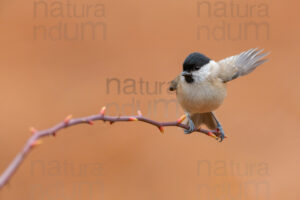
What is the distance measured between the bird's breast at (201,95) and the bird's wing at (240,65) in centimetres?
11

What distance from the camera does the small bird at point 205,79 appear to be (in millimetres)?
2238

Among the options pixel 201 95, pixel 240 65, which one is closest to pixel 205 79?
pixel 201 95

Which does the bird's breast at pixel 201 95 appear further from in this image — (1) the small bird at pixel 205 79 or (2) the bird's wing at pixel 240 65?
(2) the bird's wing at pixel 240 65

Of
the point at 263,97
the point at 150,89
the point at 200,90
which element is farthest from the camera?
the point at 263,97

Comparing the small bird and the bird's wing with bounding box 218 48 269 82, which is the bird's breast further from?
the bird's wing with bounding box 218 48 269 82

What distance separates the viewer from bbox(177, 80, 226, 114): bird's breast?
2.24 meters

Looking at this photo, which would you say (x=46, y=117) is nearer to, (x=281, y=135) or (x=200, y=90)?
(x=200, y=90)

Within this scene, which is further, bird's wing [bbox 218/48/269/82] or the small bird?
bird's wing [bbox 218/48/269/82]

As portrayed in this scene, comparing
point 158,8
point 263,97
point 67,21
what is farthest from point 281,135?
point 67,21

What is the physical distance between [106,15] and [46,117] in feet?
3.88

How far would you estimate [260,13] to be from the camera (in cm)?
386

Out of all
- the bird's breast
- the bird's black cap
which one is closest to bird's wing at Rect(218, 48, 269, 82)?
the bird's breast

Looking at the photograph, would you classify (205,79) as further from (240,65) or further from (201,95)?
(240,65)

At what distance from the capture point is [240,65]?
2.48 meters
